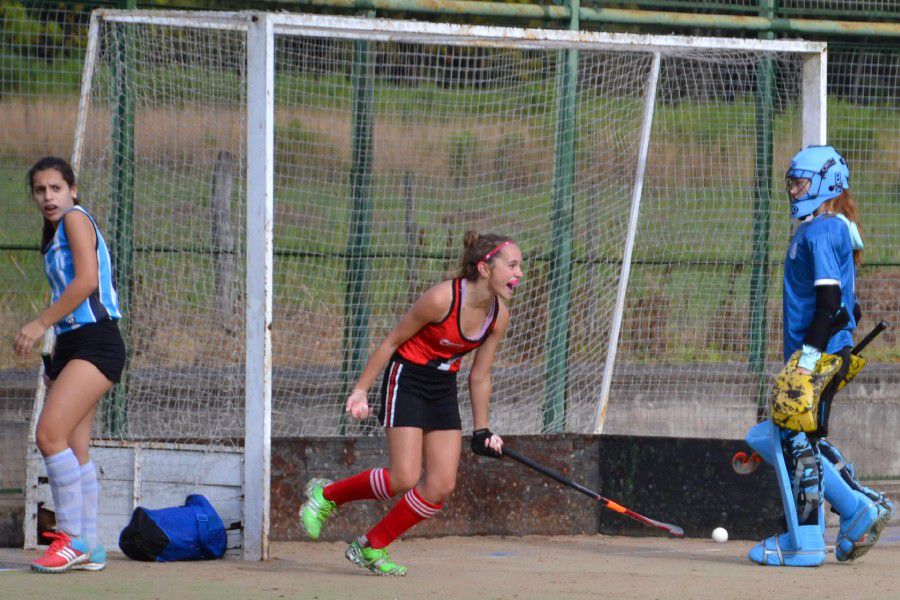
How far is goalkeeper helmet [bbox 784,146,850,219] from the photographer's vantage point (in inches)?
269

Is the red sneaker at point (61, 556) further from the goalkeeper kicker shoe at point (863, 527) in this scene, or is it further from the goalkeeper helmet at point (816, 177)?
the goalkeeper helmet at point (816, 177)

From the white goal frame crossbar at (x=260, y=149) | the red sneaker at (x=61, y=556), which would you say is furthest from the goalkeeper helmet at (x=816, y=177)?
the red sneaker at (x=61, y=556)

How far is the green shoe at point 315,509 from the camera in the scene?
6535mm

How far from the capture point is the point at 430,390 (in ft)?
21.4

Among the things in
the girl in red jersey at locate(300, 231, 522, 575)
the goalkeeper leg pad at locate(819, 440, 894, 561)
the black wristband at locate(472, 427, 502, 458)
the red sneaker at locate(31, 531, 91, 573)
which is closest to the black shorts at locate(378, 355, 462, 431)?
the girl in red jersey at locate(300, 231, 522, 575)

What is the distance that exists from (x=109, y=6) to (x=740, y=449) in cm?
399

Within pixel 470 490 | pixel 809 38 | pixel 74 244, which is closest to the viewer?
pixel 74 244

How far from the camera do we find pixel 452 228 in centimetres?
847

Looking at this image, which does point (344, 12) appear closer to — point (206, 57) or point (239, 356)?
point (206, 57)

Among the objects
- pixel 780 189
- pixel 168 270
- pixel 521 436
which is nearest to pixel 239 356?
pixel 168 270

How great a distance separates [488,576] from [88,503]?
1.73m

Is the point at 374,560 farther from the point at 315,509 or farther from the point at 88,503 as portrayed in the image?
the point at 88,503

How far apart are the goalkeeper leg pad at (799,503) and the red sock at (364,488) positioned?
179cm

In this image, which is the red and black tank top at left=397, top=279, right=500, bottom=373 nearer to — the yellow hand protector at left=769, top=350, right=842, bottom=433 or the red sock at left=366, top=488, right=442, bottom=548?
the red sock at left=366, top=488, right=442, bottom=548
